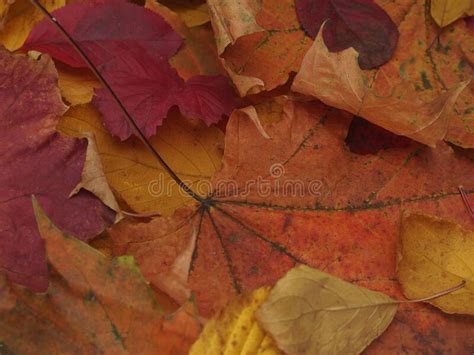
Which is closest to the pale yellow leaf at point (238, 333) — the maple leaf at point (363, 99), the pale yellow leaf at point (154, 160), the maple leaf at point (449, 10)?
the pale yellow leaf at point (154, 160)

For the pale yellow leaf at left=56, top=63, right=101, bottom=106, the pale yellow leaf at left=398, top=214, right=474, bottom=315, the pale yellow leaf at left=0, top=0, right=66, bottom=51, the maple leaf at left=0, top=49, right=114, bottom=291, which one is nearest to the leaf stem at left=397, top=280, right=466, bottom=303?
the pale yellow leaf at left=398, top=214, right=474, bottom=315

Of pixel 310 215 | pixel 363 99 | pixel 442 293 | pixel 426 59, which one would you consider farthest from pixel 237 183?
pixel 426 59

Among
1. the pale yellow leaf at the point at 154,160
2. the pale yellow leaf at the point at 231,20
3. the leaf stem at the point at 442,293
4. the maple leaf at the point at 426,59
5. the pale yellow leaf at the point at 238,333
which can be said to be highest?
the pale yellow leaf at the point at 231,20

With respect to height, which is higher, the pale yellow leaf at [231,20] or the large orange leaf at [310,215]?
→ the pale yellow leaf at [231,20]

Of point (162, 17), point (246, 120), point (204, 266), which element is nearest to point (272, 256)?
point (204, 266)

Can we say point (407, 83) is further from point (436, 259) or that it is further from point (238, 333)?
point (238, 333)

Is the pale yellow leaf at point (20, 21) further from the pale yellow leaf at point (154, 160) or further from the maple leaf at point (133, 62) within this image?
the pale yellow leaf at point (154, 160)

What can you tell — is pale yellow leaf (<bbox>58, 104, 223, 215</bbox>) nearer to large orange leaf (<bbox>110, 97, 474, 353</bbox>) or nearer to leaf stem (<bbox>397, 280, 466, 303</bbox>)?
large orange leaf (<bbox>110, 97, 474, 353</bbox>)
